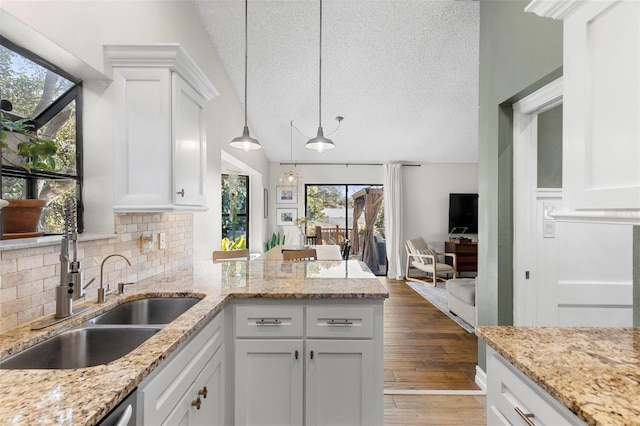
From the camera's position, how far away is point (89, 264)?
1469 millimetres

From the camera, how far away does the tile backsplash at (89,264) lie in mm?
1088

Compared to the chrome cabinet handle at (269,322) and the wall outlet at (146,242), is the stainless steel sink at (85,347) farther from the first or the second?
the wall outlet at (146,242)

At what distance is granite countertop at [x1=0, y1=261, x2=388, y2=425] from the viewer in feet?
2.18

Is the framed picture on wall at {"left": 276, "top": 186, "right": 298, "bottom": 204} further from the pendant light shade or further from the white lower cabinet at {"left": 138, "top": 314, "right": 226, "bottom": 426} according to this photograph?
the white lower cabinet at {"left": 138, "top": 314, "right": 226, "bottom": 426}

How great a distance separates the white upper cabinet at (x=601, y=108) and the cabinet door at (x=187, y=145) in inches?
66.6

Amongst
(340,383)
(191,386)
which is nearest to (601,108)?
(340,383)

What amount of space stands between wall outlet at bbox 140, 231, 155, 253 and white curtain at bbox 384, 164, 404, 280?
4903mm

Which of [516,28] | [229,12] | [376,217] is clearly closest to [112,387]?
[516,28]

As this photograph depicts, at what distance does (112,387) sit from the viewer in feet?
2.44

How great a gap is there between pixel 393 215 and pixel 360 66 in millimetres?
3432

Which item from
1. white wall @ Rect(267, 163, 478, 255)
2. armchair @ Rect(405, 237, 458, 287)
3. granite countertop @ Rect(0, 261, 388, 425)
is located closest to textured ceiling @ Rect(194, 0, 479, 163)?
white wall @ Rect(267, 163, 478, 255)

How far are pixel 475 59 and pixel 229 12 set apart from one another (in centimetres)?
257

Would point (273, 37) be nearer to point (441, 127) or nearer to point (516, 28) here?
point (516, 28)

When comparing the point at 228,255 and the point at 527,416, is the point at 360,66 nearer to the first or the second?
the point at 228,255
